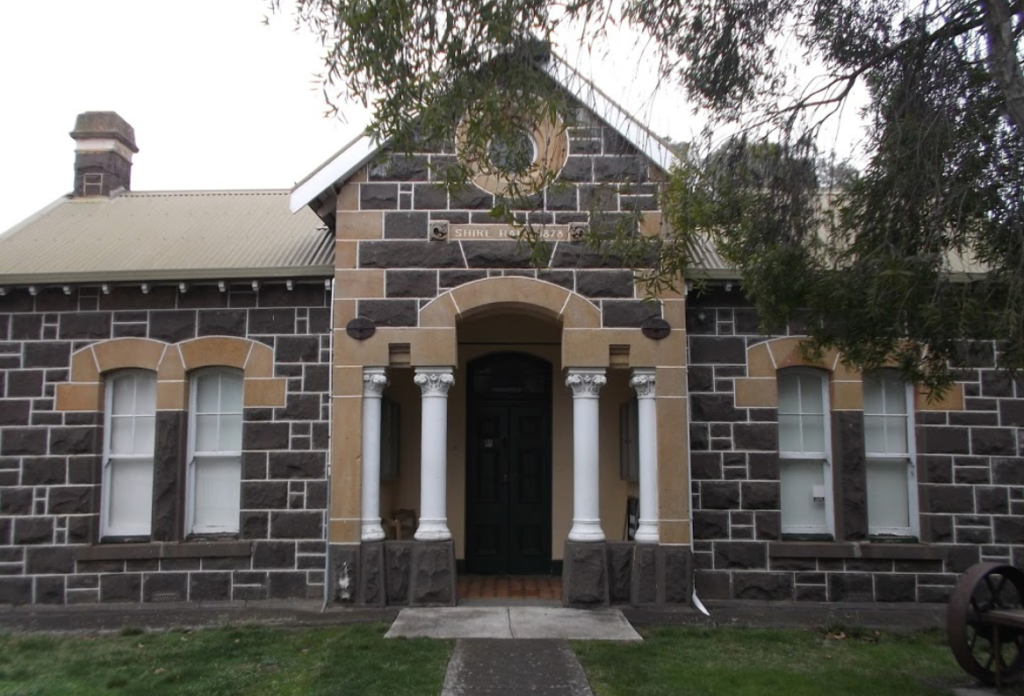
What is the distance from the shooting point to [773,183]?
757cm

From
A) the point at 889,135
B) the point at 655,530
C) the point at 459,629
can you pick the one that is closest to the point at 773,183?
the point at 889,135

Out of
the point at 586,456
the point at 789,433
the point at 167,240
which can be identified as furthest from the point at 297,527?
the point at 789,433

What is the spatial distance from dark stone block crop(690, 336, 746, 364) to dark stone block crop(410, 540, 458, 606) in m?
3.67

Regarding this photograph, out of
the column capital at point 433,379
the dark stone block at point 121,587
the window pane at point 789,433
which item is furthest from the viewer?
the window pane at point 789,433

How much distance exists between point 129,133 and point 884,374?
1161 centimetres

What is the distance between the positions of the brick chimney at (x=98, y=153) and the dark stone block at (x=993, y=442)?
12420 mm

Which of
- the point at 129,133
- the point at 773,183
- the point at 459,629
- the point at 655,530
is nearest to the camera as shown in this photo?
the point at 773,183

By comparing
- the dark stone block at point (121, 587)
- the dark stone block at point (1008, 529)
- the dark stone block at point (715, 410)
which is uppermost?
the dark stone block at point (715, 410)

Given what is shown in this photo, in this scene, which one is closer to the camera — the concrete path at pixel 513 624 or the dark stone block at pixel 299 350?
the concrete path at pixel 513 624

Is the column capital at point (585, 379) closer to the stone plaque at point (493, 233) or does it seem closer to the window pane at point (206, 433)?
the stone plaque at point (493, 233)

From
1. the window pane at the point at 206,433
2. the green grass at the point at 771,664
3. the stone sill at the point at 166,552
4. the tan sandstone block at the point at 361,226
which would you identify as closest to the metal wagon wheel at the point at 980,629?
the green grass at the point at 771,664

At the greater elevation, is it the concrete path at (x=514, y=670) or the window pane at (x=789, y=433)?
the window pane at (x=789, y=433)

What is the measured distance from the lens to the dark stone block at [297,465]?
1023 centimetres

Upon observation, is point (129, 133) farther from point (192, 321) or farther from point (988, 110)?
point (988, 110)
